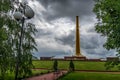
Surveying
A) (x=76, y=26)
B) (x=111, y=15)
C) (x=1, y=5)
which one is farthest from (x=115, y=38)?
(x=76, y=26)

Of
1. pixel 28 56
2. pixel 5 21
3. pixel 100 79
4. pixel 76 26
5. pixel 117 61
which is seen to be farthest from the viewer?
pixel 76 26

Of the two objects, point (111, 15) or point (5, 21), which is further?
point (111, 15)

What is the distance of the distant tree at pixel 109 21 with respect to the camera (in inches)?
982

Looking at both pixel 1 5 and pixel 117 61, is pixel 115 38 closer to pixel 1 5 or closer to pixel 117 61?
pixel 117 61

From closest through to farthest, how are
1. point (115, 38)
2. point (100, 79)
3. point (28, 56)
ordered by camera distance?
1. point (115, 38)
2. point (28, 56)
3. point (100, 79)

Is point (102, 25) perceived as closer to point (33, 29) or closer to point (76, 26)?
point (33, 29)

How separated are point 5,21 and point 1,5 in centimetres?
164

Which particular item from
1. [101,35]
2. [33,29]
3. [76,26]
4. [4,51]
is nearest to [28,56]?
[33,29]

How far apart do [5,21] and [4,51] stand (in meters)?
2.22

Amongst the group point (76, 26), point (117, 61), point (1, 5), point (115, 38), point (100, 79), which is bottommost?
point (100, 79)

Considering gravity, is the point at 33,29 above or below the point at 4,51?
above

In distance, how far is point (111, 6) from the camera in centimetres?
2591

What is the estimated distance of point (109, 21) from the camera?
1024 inches

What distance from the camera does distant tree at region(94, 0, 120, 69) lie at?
24953mm
